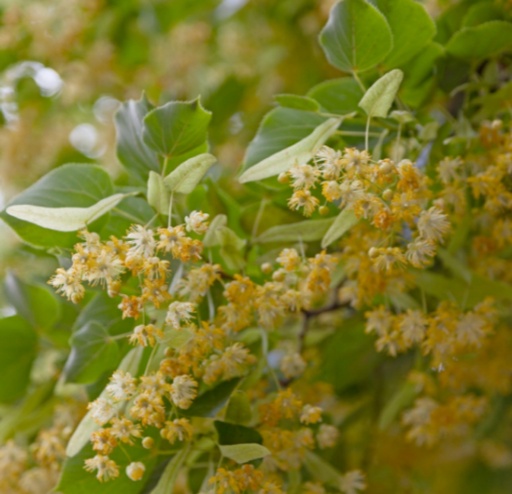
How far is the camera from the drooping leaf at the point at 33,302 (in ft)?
2.89

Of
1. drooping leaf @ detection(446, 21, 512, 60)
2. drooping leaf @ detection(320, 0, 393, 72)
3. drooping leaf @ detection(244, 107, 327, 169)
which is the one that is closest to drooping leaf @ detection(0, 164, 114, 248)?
drooping leaf @ detection(244, 107, 327, 169)

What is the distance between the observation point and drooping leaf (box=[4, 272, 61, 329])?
0.88m

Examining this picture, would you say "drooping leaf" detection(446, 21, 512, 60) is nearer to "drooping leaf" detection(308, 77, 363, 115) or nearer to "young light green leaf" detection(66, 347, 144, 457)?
"drooping leaf" detection(308, 77, 363, 115)

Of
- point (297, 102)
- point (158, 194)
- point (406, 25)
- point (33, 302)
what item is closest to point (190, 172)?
point (158, 194)

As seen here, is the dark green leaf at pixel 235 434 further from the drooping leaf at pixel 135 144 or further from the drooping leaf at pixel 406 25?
the drooping leaf at pixel 406 25

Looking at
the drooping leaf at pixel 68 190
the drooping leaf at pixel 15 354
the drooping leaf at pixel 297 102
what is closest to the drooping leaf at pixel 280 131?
the drooping leaf at pixel 297 102

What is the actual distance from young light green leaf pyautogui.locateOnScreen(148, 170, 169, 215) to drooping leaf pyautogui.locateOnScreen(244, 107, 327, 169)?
0.10 meters

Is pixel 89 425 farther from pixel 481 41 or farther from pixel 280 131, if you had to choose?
pixel 481 41

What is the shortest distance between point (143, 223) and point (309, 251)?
0.65 ft

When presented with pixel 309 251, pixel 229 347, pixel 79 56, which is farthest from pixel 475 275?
pixel 79 56

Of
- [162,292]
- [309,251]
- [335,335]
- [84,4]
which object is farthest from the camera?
[84,4]

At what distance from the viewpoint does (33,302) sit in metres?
0.88

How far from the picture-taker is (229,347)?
63 cm

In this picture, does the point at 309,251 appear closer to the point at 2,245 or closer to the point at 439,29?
the point at 439,29
